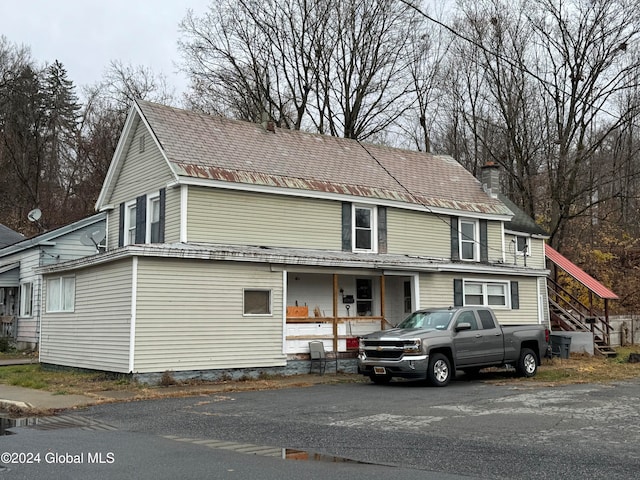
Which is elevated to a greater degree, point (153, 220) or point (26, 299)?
point (153, 220)

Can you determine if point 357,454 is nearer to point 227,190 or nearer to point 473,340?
point 473,340

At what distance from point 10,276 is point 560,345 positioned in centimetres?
2205

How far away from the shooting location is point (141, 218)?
22.2 metres

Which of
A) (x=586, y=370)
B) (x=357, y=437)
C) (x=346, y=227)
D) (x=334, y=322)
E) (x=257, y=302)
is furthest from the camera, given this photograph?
(x=346, y=227)

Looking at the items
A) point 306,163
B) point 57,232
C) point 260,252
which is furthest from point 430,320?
point 57,232

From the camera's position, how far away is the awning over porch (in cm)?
2870

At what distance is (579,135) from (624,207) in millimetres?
Answer: 11762

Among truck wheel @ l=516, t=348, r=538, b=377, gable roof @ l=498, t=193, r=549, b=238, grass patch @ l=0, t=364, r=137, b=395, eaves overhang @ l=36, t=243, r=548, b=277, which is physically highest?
gable roof @ l=498, t=193, r=549, b=238

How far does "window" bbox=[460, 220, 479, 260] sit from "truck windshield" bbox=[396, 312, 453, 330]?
342 inches

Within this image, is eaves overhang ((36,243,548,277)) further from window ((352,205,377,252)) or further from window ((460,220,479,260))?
window ((460,220,479,260))

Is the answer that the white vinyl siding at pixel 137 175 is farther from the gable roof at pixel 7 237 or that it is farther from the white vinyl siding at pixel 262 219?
the gable roof at pixel 7 237

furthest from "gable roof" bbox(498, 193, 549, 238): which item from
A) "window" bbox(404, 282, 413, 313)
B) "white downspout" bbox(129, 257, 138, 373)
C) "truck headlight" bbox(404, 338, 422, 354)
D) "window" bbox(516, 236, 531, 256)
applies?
"white downspout" bbox(129, 257, 138, 373)

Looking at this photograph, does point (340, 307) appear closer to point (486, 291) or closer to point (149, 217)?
point (486, 291)

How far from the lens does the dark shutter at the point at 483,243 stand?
88.2 ft
